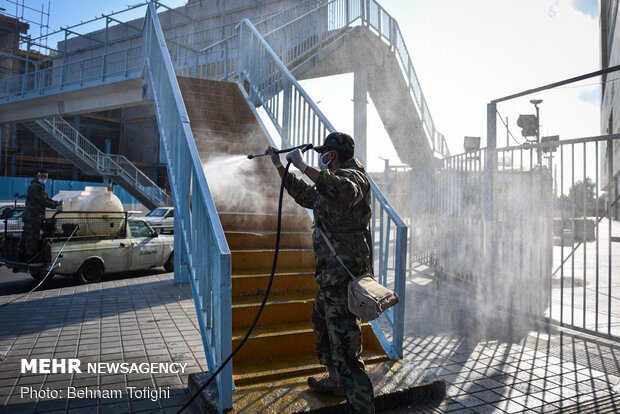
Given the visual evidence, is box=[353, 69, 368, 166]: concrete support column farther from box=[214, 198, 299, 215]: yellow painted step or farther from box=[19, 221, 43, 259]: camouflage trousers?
box=[19, 221, 43, 259]: camouflage trousers

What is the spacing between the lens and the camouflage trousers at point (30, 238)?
8.54 m

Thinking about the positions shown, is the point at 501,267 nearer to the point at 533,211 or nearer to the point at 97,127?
the point at 533,211

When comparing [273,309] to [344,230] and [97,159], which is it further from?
[97,159]

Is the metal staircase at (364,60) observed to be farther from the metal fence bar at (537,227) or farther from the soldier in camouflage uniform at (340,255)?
the soldier in camouflage uniform at (340,255)

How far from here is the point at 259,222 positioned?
18.5 ft

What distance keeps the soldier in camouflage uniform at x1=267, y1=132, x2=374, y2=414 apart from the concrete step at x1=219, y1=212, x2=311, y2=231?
6.97 feet

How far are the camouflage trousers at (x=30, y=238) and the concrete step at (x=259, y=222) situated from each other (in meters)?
5.46

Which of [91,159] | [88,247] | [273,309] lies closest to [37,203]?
[88,247]

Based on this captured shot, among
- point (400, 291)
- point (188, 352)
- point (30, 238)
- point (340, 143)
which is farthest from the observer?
point (30, 238)

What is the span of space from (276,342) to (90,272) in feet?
22.7

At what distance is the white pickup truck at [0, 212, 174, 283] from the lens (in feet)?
27.9

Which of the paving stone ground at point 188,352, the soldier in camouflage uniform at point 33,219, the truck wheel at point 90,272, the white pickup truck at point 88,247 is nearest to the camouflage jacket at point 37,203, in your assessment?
the soldier in camouflage uniform at point 33,219

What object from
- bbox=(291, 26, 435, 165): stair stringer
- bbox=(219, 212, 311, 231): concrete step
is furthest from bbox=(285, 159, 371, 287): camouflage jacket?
bbox=(291, 26, 435, 165): stair stringer

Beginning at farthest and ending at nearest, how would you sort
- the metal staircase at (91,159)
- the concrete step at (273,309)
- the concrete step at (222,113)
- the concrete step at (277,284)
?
the metal staircase at (91,159)
the concrete step at (222,113)
the concrete step at (277,284)
the concrete step at (273,309)
